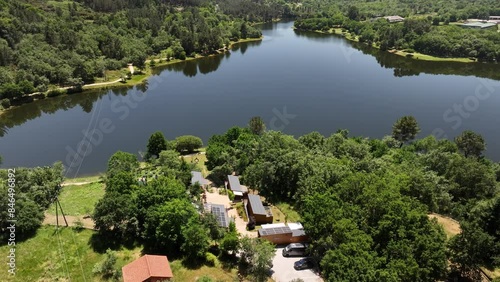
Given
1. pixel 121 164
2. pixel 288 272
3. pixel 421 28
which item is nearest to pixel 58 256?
pixel 121 164

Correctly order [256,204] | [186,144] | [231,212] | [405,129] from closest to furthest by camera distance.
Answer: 1. [256,204]
2. [231,212]
3. [186,144]
4. [405,129]

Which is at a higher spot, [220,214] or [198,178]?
[220,214]

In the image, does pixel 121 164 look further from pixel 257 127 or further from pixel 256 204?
pixel 257 127

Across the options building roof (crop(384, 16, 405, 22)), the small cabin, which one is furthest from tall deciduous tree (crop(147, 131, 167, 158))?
building roof (crop(384, 16, 405, 22))

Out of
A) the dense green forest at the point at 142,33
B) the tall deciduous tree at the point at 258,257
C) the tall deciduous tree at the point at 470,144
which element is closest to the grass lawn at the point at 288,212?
the tall deciduous tree at the point at 258,257

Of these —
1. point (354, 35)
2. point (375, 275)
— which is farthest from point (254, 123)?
point (354, 35)

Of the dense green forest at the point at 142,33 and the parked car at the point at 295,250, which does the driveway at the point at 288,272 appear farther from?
the dense green forest at the point at 142,33

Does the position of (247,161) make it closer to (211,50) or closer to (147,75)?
(147,75)

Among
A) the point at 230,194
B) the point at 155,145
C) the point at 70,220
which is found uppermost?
the point at 155,145
